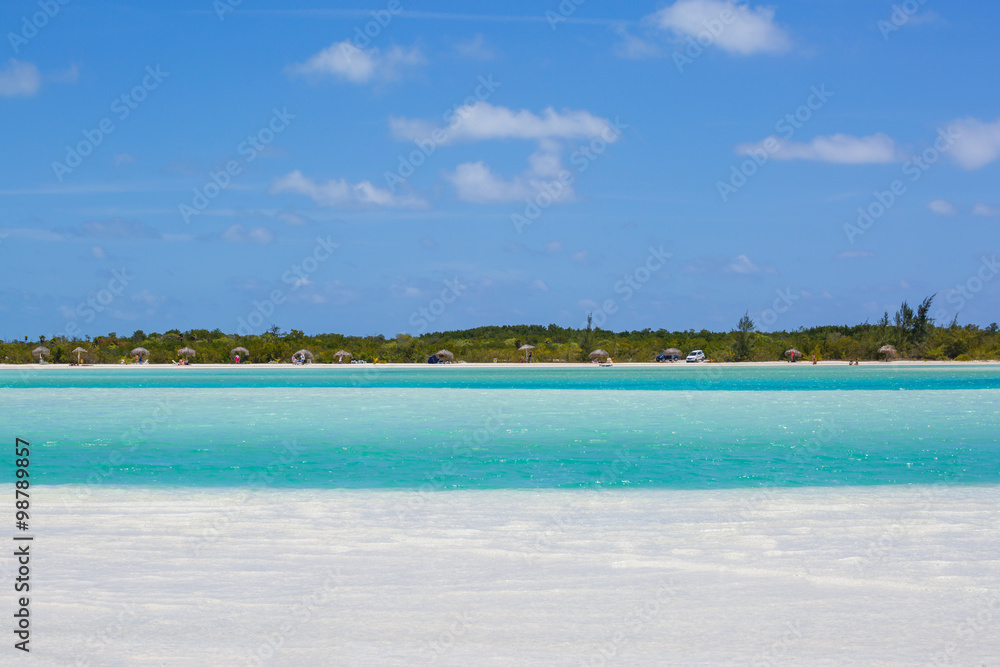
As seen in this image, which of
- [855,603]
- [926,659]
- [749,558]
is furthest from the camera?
[749,558]

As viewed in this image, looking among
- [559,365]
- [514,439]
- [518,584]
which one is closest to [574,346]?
[559,365]

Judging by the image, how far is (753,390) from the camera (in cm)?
2588

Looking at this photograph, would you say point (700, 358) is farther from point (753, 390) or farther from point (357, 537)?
point (357, 537)

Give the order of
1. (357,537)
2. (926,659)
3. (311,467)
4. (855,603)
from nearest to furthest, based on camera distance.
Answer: (926,659)
(855,603)
(357,537)
(311,467)

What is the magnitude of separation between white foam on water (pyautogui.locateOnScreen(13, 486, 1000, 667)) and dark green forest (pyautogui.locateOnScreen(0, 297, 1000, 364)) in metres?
46.7

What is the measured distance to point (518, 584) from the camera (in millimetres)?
4453

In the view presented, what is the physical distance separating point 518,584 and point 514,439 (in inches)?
332

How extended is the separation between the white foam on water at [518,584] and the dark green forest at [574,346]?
4669cm

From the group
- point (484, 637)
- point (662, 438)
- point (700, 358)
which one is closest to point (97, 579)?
point (484, 637)

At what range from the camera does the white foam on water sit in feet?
11.4

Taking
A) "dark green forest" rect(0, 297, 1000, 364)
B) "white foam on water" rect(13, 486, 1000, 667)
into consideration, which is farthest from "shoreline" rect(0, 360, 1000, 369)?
"white foam on water" rect(13, 486, 1000, 667)

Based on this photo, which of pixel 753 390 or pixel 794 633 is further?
pixel 753 390

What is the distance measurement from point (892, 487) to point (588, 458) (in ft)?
12.2

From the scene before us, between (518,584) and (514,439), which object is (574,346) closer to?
(514,439)
